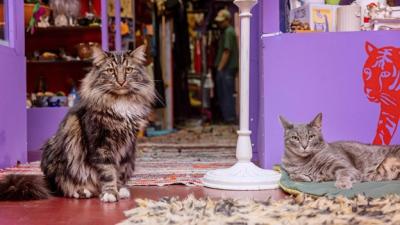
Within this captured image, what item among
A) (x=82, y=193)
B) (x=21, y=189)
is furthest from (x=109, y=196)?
(x=21, y=189)

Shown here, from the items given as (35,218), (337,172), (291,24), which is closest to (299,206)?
(337,172)

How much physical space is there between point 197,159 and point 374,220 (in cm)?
242

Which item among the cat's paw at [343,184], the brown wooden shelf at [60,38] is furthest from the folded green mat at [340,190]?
the brown wooden shelf at [60,38]

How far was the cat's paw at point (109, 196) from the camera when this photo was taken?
2465mm

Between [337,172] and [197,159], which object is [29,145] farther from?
[337,172]

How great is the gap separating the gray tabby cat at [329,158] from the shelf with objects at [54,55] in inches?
97.6

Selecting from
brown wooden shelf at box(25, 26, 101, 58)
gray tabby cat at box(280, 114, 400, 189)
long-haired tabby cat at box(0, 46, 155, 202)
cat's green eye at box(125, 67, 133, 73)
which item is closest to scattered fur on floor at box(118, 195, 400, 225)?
long-haired tabby cat at box(0, 46, 155, 202)

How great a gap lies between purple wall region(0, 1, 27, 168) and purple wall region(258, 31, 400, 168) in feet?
5.93

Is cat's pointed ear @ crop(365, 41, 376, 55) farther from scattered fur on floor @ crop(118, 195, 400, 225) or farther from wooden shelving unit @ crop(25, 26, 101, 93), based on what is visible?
wooden shelving unit @ crop(25, 26, 101, 93)

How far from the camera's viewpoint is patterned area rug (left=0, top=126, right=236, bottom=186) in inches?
127

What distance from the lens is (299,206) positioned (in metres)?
2.20

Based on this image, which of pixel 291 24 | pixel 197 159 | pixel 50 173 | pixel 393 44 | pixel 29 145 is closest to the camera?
pixel 50 173

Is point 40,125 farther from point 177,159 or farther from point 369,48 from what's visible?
point 369,48

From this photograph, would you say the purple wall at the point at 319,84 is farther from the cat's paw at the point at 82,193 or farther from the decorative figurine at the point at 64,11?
the decorative figurine at the point at 64,11
